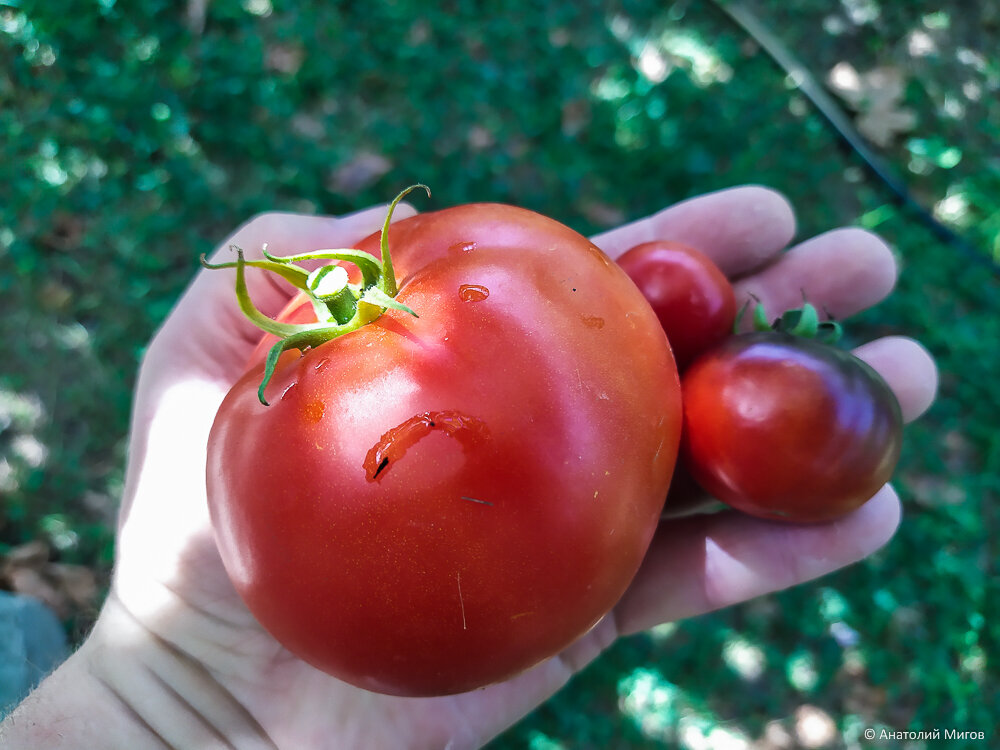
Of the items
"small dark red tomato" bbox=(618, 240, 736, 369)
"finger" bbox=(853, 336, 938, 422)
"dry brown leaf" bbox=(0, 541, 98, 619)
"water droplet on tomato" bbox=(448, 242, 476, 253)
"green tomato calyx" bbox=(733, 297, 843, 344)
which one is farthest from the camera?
"dry brown leaf" bbox=(0, 541, 98, 619)

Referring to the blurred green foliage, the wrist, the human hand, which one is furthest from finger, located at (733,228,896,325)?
the wrist

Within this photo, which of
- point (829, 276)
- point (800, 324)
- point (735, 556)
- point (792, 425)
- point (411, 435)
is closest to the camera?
point (411, 435)

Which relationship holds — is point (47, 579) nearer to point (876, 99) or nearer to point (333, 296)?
point (333, 296)

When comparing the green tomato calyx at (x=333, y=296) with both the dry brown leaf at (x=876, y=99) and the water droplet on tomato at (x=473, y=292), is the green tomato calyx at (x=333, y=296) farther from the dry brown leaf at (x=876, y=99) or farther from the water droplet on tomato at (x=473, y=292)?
the dry brown leaf at (x=876, y=99)

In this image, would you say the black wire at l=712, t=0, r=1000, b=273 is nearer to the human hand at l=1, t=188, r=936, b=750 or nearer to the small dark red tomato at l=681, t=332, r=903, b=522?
the human hand at l=1, t=188, r=936, b=750

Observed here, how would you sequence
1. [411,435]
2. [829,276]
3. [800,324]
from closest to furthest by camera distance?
[411,435]
[800,324]
[829,276]

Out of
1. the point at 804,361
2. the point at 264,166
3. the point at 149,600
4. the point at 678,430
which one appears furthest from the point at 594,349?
the point at 264,166

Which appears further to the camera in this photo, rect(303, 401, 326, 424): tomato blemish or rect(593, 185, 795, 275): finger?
rect(593, 185, 795, 275): finger

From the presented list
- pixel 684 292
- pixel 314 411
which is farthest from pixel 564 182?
pixel 314 411
